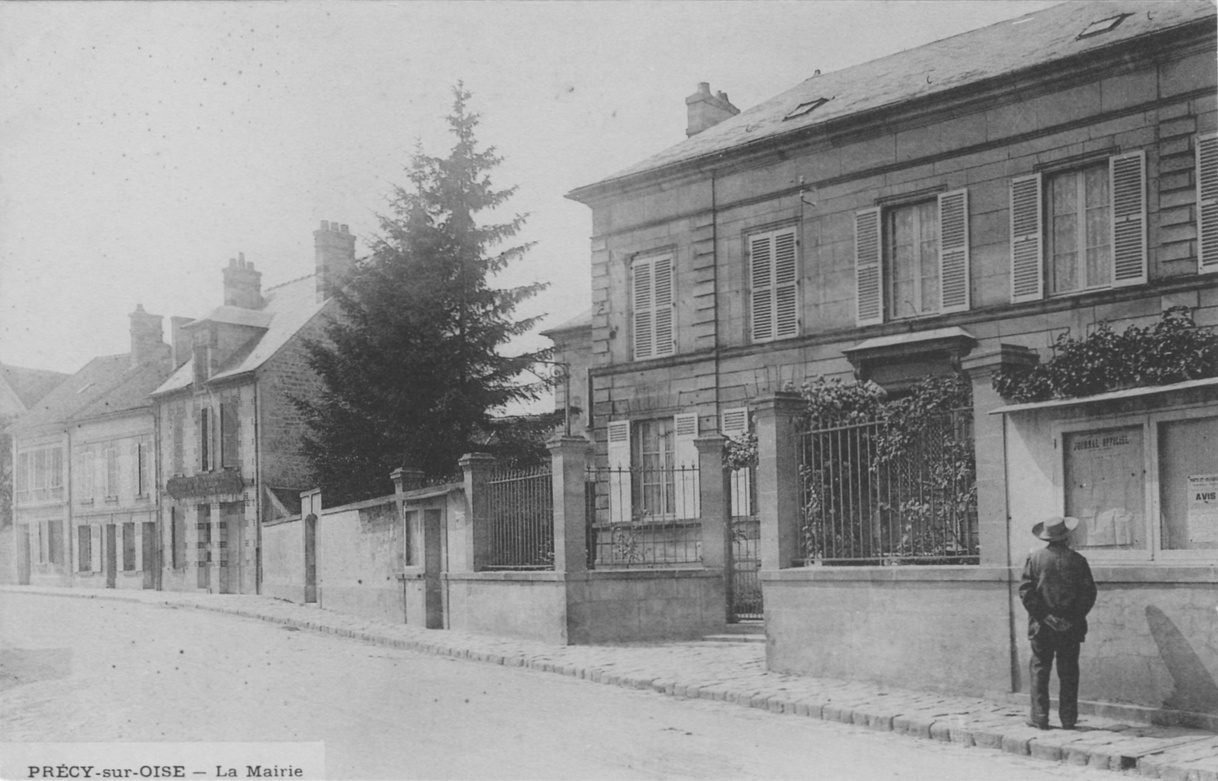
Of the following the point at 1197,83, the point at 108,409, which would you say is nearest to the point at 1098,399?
the point at 1197,83

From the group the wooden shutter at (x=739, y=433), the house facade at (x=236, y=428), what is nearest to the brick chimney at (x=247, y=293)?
the house facade at (x=236, y=428)

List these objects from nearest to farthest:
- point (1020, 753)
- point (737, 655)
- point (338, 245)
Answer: point (1020, 753) < point (737, 655) < point (338, 245)

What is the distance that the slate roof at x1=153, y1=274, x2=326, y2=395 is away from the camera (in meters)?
30.4

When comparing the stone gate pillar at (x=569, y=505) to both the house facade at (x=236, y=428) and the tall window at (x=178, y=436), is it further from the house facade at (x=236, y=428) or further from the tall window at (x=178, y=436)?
the tall window at (x=178, y=436)

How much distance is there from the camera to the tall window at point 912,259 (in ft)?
54.2

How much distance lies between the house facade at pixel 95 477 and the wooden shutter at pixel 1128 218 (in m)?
26.8

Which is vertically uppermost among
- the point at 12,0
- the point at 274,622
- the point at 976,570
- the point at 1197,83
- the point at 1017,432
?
the point at 1197,83

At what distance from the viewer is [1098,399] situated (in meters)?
8.44

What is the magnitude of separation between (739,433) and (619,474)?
235cm

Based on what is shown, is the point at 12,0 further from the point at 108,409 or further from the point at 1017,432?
the point at 108,409

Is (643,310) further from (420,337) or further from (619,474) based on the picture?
(420,337)

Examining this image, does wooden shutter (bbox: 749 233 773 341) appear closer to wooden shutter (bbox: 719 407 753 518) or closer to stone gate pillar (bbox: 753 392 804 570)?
wooden shutter (bbox: 719 407 753 518)

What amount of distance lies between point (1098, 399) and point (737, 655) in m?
5.75

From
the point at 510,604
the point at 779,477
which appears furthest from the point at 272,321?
the point at 779,477
